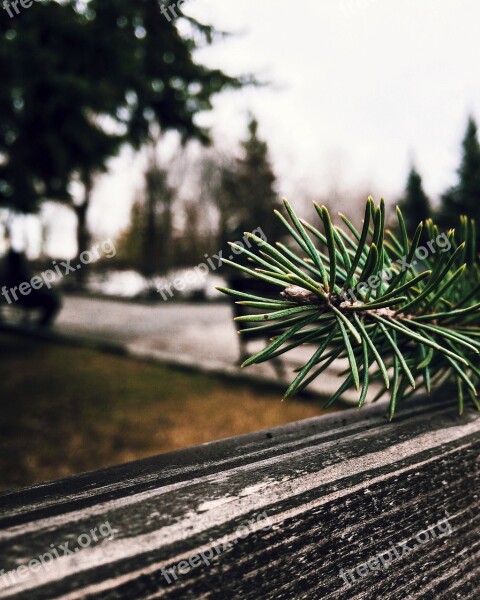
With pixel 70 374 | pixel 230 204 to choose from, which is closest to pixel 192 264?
pixel 230 204

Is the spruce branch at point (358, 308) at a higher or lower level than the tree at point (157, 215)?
lower

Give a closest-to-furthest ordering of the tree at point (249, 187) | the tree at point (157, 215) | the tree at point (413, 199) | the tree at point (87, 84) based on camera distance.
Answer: the tree at point (87, 84) → the tree at point (413, 199) → the tree at point (157, 215) → the tree at point (249, 187)

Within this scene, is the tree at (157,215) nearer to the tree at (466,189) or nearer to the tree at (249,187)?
the tree at (249,187)

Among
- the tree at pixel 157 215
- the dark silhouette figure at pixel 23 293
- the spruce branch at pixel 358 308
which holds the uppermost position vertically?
the tree at pixel 157 215

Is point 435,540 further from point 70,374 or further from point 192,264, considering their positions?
point 192,264

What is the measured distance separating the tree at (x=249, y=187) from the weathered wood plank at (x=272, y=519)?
71.2ft

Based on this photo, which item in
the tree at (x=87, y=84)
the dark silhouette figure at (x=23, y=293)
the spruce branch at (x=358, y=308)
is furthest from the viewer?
the dark silhouette figure at (x=23, y=293)

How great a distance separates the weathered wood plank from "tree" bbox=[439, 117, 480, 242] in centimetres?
255

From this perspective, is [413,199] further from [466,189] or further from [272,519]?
[272,519]

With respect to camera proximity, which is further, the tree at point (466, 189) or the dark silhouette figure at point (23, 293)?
the dark silhouette figure at point (23, 293)

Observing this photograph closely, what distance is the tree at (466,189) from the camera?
10.9 ft

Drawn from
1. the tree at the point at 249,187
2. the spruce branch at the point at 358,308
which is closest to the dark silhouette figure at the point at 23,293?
the spruce branch at the point at 358,308

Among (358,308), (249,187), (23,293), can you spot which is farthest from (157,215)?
(358,308)

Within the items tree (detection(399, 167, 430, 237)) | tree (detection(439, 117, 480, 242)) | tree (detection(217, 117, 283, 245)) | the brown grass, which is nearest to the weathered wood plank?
the brown grass
